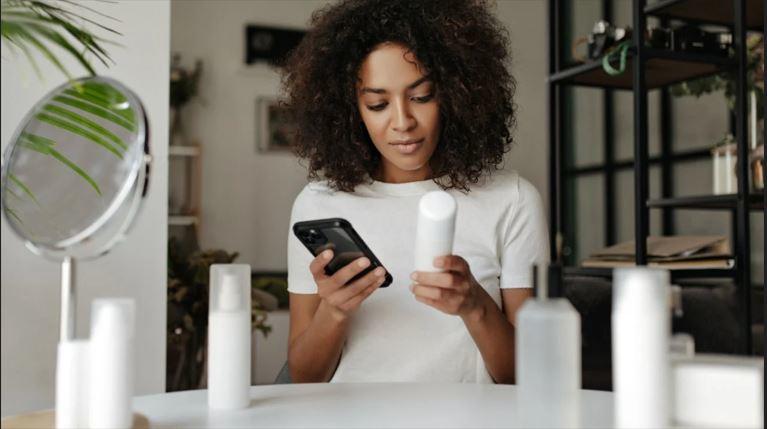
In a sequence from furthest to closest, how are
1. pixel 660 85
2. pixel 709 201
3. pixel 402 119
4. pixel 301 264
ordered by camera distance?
pixel 660 85 < pixel 709 201 < pixel 301 264 < pixel 402 119

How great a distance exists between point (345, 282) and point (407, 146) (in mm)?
272

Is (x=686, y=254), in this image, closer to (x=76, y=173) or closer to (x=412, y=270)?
(x=412, y=270)

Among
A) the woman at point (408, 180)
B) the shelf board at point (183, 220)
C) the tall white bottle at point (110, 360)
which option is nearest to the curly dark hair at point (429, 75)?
the woman at point (408, 180)

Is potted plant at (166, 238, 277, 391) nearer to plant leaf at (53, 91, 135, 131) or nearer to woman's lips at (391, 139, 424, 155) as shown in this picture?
woman's lips at (391, 139, 424, 155)

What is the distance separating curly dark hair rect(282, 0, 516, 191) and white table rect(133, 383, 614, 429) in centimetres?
43

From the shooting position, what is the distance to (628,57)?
2047mm

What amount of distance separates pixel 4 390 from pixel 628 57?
1.64m

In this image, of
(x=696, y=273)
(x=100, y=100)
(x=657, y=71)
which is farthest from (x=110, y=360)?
(x=657, y=71)

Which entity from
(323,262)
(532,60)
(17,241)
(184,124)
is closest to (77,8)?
(17,241)

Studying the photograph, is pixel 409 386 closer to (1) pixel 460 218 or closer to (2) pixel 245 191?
(1) pixel 460 218

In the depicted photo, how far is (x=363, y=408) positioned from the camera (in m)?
0.88

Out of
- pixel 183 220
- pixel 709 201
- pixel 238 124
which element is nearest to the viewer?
pixel 709 201

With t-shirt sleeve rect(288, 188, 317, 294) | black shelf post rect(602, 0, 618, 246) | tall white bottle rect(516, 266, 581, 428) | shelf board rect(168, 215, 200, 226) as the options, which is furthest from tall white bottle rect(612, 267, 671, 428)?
shelf board rect(168, 215, 200, 226)

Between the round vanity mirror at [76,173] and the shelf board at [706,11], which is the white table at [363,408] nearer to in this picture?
the round vanity mirror at [76,173]
